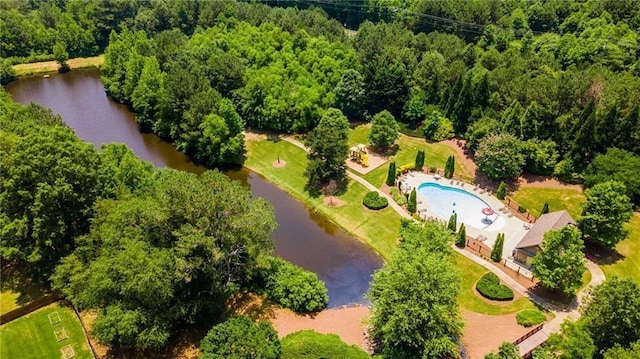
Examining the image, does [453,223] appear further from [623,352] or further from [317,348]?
[317,348]

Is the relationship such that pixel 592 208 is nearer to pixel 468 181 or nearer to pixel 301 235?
pixel 468 181

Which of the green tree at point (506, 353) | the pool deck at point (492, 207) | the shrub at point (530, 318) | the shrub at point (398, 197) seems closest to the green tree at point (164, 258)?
the green tree at point (506, 353)

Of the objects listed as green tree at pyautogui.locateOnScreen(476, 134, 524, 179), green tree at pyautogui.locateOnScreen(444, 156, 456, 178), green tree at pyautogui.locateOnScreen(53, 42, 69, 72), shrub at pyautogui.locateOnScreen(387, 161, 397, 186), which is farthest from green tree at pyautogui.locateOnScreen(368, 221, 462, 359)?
green tree at pyautogui.locateOnScreen(53, 42, 69, 72)

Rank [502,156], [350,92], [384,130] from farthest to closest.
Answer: [350,92], [384,130], [502,156]

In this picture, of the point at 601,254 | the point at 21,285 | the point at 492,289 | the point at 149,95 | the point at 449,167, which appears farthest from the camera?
the point at 149,95

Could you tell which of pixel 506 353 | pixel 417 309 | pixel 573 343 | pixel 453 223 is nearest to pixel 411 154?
pixel 453 223

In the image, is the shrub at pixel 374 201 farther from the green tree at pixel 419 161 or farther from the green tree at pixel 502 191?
the green tree at pixel 502 191

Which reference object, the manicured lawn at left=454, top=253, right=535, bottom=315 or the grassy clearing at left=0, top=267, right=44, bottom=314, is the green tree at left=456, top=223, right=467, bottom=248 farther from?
the grassy clearing at left=0, top=267, right=44, bottom=314
